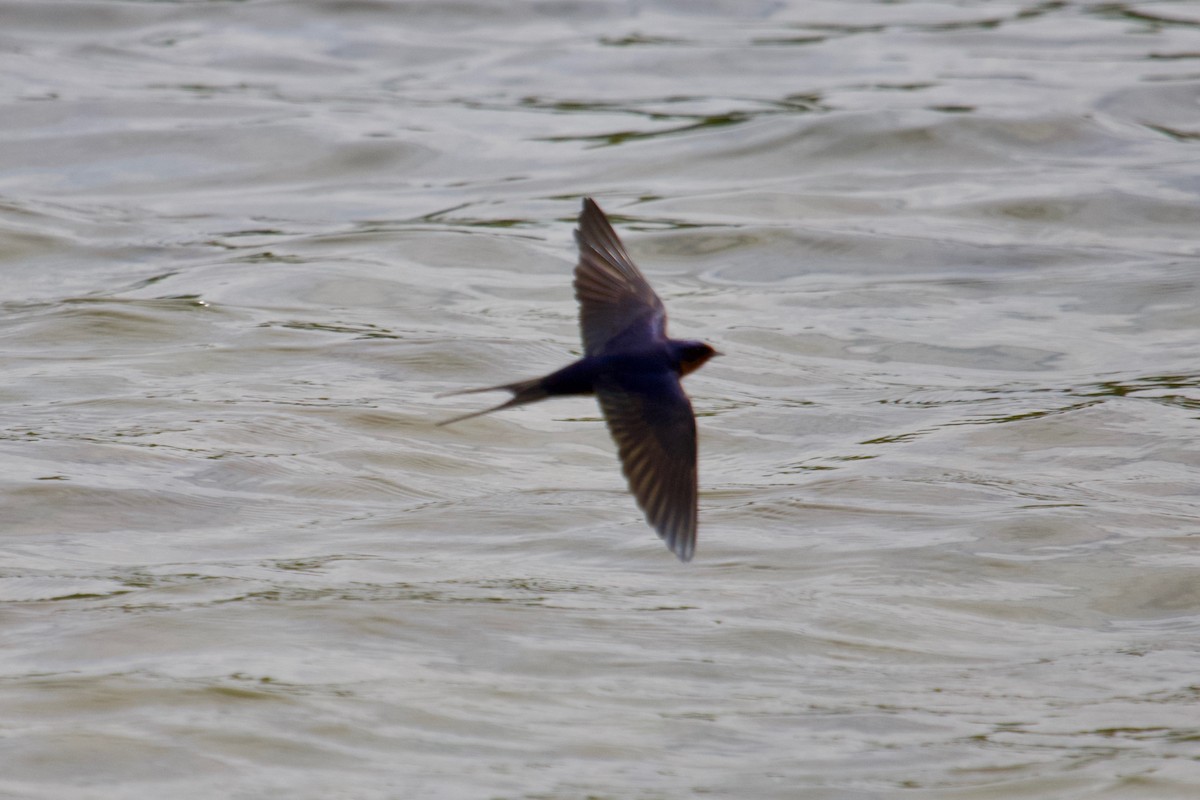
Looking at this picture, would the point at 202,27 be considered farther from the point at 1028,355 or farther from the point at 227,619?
the point at 227,619

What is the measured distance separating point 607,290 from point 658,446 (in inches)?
21.7

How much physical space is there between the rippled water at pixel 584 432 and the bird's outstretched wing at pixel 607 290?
66cm

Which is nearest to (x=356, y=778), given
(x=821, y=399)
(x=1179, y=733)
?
(x=1179, y=733)

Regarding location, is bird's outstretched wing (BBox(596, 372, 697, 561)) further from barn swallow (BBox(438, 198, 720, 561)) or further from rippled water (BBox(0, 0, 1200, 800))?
rippled water (BBox(0, 0, 1200, 800))

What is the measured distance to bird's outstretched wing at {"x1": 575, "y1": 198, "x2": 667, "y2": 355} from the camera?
395 cm

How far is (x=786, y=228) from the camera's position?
8273 millimetres

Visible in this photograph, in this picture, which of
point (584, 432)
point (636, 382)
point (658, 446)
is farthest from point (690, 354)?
point (584, 432)

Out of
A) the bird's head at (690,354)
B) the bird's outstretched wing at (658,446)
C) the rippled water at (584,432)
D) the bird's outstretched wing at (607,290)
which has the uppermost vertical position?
the bird's outstretched wing at (607,290)

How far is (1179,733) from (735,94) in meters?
7.97

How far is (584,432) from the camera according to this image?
5727mm

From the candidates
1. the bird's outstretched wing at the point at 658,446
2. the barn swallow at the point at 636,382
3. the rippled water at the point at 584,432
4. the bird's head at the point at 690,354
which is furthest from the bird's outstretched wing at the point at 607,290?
the rippled water at the point at 584,432

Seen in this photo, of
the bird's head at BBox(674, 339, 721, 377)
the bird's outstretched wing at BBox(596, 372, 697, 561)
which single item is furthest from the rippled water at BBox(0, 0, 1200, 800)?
the bird's head at BBox(674, 339, 721, 377)

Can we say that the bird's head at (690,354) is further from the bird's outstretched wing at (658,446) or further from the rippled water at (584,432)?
the rippled water at (584,432)

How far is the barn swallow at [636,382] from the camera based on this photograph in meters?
3.54
